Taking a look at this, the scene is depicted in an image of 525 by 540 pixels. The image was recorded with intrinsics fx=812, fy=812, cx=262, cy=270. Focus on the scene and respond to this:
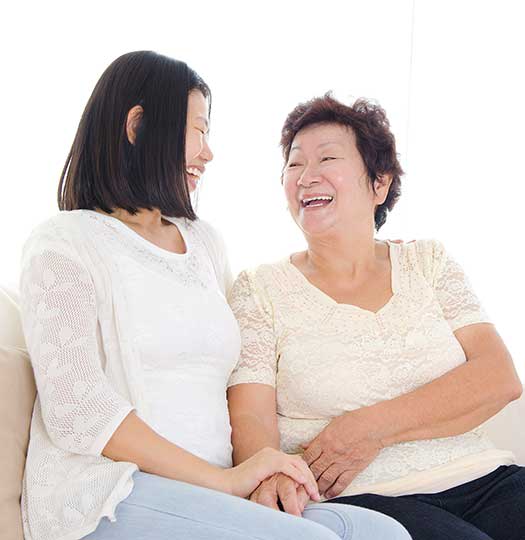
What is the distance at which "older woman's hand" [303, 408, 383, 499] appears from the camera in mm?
1693

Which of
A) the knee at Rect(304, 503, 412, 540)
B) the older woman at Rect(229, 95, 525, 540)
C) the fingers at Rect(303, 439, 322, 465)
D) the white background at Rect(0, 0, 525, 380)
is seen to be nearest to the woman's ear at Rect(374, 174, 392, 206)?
the older woman at Rect(229, 95, 525, 540)

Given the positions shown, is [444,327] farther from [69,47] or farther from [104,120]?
[69,47]

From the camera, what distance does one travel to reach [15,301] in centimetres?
170

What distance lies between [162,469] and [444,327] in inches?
30.9

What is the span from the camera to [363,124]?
197 centimetres

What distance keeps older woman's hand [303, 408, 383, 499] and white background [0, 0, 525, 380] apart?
1048 mm

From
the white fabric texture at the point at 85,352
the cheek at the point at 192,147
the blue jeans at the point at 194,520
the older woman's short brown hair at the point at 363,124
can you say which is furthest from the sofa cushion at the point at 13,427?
the older woman's short brown hair at the point at 363,124

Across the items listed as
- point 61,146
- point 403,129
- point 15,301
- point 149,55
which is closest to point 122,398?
point 15,301

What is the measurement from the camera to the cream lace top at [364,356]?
5.69ft

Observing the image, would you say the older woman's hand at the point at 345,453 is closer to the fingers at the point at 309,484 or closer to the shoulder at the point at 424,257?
the fingers at the point at 309,484

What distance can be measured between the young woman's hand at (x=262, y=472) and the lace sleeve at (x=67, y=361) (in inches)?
9.1

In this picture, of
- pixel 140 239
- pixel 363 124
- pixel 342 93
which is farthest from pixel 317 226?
pixel 342 93

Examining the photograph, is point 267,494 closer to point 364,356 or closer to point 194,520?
point 194,520

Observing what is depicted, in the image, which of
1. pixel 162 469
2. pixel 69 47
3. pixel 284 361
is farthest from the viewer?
pixel 69 47
